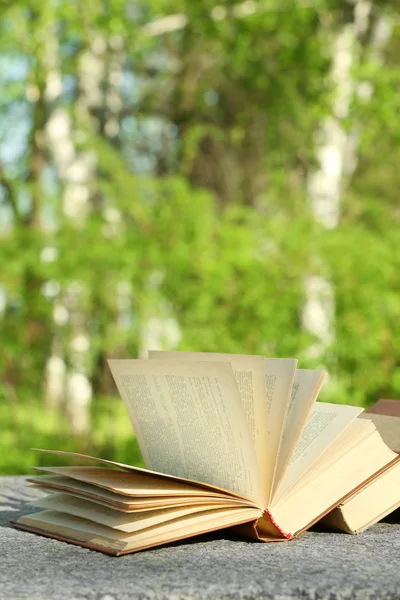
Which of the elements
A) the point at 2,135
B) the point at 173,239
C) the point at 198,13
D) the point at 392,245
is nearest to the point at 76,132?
the point at 2,135

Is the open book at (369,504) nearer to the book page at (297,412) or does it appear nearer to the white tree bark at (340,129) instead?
the book page at (297,412)

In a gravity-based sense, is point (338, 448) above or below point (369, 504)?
above

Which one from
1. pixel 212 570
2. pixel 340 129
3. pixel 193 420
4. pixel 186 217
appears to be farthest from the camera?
pixel 340 129

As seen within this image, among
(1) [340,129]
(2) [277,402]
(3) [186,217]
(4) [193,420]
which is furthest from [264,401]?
(1) [340,129]

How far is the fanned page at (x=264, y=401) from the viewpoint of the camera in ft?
5.16

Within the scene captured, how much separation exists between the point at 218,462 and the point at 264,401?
0.46 ft

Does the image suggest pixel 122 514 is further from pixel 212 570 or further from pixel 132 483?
pixel 212 570

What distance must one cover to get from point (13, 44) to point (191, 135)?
1.62 m

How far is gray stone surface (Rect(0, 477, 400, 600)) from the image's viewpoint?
50.1 inches

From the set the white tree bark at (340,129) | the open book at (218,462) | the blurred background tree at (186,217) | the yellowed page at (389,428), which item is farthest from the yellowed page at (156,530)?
the white tree bark at (340,129)

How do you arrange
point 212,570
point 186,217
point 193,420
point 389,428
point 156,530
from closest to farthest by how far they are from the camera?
point 212,570
point 156,530
point 193,420
point 389,428
point 186,217

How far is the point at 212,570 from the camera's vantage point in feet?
4.54

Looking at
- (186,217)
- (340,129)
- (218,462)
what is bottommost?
(218,462)

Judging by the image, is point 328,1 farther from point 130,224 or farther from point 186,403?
point 186,403
